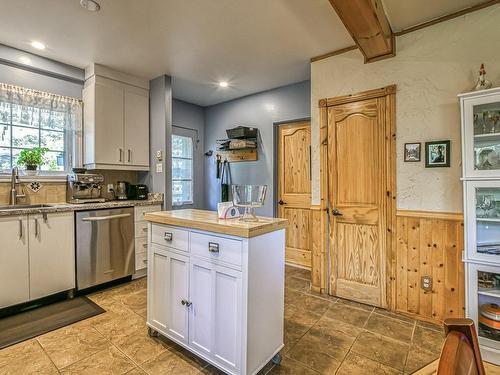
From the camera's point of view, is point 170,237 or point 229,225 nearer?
point 229,225

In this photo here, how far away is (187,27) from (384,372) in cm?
318

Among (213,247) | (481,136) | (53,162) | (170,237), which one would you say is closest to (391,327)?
(481,136)

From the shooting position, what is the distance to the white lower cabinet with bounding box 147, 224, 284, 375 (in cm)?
153

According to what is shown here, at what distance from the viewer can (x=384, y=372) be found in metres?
1.73

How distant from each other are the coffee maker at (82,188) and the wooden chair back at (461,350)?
3.49m

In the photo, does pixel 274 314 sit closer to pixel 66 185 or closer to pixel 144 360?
pixel 144 360

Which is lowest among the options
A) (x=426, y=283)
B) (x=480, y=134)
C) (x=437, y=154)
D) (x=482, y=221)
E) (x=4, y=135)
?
(x=426, y=283)

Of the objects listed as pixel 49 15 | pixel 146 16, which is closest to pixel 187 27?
pixel 146 16

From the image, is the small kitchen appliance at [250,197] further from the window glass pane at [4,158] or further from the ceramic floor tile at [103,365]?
the window glass pane at [4,158]

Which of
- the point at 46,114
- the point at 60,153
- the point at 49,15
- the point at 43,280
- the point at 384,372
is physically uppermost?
the point at 49,15

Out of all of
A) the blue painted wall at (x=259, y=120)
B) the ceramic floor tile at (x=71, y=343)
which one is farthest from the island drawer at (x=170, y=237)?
the blue painted wall at (x=259, y=120)

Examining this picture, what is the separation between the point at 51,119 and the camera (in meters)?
3.23

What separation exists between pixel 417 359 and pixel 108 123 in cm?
392

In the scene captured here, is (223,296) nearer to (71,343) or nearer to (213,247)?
(213,247)
